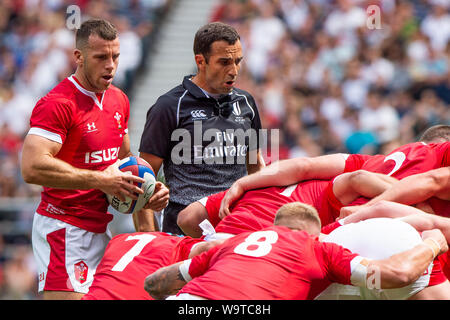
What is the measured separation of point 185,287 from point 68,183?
1.33 m

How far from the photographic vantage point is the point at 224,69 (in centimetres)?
540

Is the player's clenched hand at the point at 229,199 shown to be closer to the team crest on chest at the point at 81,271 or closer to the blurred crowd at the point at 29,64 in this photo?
the team crest on chest at the point at 81,271

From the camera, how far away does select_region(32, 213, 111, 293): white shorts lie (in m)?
4.95

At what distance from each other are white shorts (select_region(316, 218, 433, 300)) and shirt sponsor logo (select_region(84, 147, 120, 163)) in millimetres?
1854

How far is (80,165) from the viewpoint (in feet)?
16.3

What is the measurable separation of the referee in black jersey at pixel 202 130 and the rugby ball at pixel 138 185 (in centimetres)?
47

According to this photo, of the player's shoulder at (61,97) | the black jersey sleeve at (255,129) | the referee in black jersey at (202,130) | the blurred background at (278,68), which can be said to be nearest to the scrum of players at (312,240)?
the referee in black jersey at (202,130)

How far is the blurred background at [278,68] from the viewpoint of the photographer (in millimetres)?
10797

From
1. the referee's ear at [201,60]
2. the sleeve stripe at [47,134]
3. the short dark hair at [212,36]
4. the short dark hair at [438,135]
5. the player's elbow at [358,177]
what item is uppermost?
the short dark hair at [212,36]

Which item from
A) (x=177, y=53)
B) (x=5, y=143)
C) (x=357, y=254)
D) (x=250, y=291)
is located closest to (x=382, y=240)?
(x=357, y=254)

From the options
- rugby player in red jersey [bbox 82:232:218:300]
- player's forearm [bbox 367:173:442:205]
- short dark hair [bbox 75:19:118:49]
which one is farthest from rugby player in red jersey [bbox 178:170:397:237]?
short dark hair [bbox 75:19:118:49]

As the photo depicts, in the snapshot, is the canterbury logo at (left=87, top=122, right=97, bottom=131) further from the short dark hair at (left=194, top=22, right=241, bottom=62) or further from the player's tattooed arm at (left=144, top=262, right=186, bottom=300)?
the player's tattooed arm at (left=144, top=262, right=186, bottom=300)

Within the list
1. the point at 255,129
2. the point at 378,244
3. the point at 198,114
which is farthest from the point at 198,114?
the point at 378,244

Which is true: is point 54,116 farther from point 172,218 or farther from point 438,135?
point 438,135
